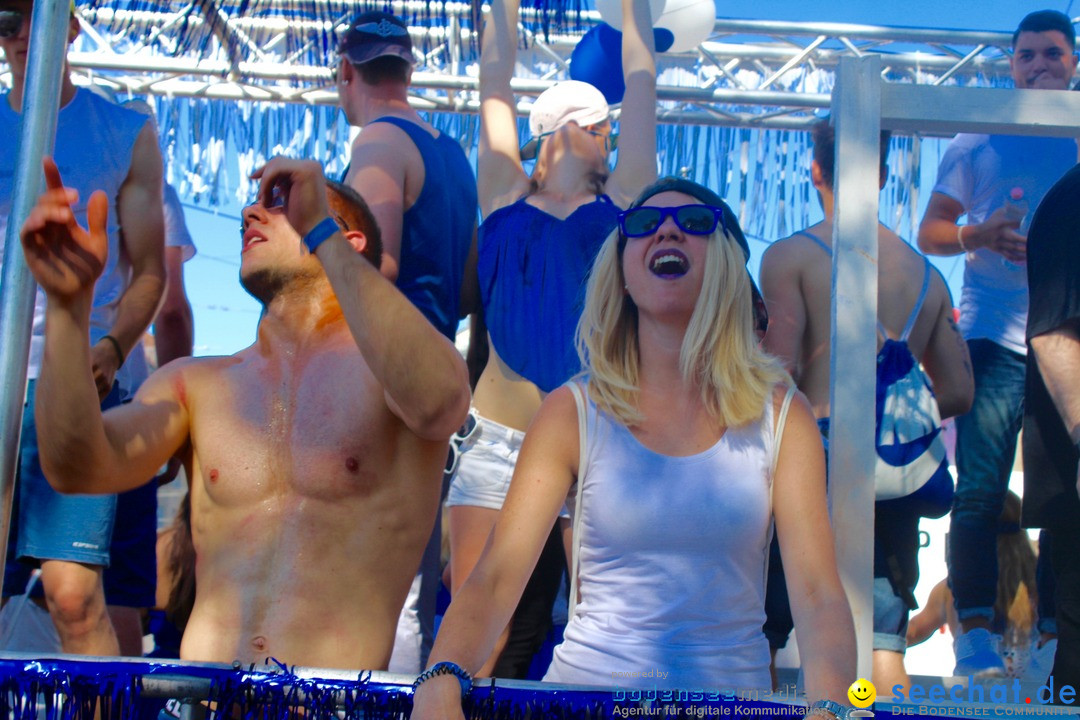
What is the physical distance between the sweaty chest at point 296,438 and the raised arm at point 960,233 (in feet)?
7.30

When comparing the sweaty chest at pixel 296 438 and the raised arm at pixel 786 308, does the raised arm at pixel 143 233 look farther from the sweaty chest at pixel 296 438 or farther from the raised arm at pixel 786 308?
the raised arm at pixel 786 308

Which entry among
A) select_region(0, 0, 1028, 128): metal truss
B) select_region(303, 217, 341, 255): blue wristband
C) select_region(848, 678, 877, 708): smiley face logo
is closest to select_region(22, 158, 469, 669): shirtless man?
select_region(303, 217, 341, 255): blue wristband

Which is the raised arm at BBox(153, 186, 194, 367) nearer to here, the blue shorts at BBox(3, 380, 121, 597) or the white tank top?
the blue shorts at BBox(3, 380, 121, 597)

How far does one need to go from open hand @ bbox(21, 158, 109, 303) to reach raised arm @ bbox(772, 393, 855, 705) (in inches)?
49.1

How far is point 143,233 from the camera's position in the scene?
2.92m

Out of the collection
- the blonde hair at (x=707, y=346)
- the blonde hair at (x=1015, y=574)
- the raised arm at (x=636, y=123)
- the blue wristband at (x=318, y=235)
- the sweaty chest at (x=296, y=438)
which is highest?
the raised arm at (x=636, y=123)

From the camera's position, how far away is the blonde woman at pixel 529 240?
112 inches

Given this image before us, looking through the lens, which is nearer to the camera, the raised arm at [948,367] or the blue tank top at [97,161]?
the blue tank top at [97,161]

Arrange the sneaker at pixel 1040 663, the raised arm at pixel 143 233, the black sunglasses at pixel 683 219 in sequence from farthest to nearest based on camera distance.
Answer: the sneaker at pixel 1040 663, the raised arm at pixel 143 233, the black sunglasses at pixel 683 219

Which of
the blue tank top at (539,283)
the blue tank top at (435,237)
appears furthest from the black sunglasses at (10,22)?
the blue tank top at (539,283)

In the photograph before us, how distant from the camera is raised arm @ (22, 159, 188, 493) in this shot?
1.78 metres

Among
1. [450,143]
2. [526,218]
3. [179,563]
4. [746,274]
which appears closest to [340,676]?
[746,274]

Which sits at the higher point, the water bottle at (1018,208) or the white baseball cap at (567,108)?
the white baseball cap at (567,108)

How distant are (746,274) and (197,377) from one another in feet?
3.80
